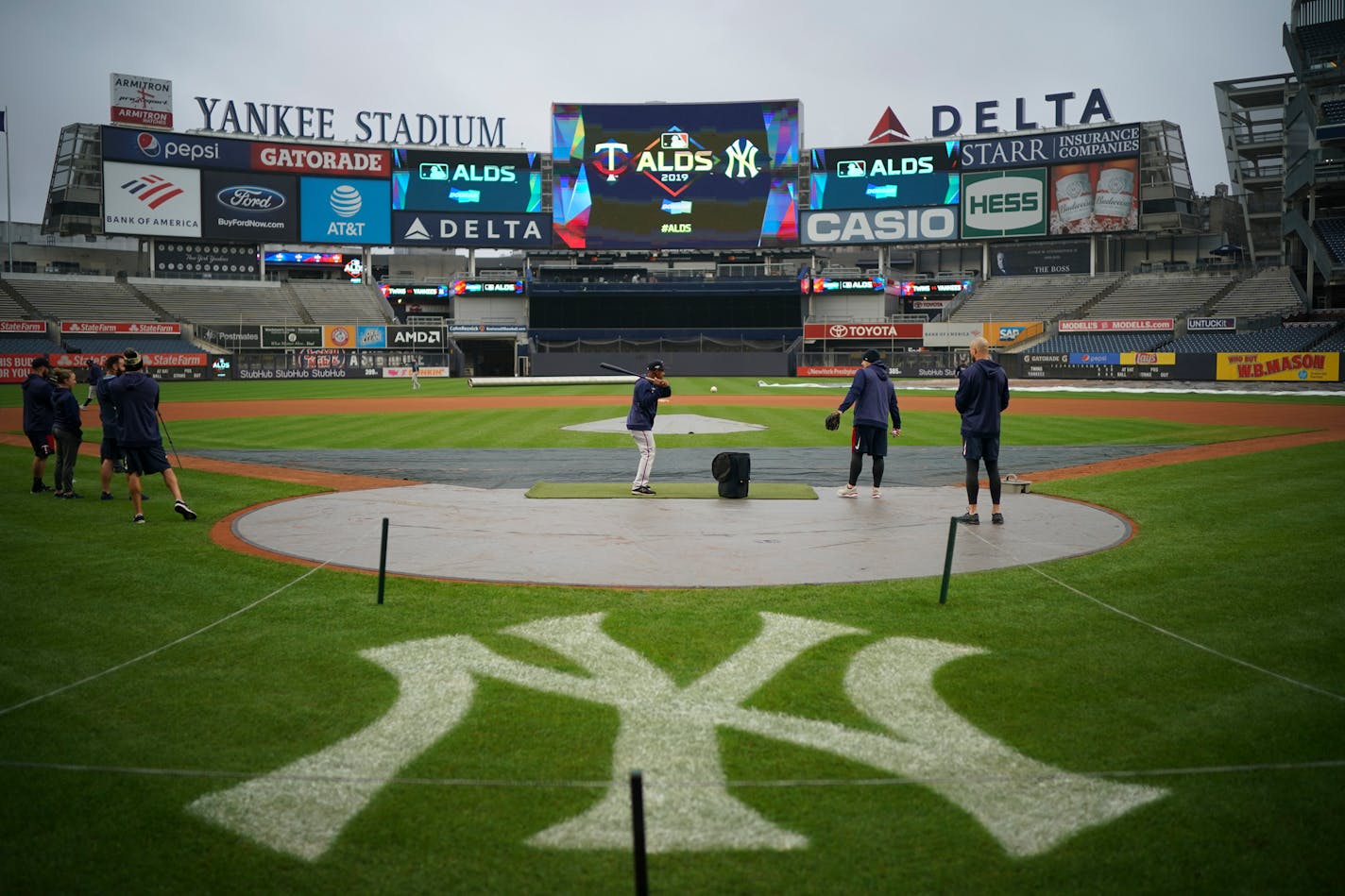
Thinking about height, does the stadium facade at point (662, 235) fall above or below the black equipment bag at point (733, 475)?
above

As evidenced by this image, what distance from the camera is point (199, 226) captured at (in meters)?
72.5

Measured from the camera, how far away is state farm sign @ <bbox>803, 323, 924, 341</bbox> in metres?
72.1

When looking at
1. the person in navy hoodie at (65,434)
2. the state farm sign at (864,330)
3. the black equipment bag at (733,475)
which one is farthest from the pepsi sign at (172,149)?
the black equipment bag at (733,475)

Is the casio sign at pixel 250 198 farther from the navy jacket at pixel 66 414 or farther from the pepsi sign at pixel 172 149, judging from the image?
the navy jacket at pixel 66 414

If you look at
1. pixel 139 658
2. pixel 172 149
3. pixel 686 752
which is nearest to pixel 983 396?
pixel 686 752

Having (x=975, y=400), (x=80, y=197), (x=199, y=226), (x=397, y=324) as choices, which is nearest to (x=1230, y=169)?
(x=397, y=324)

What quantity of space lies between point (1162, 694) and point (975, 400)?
6.37 meters

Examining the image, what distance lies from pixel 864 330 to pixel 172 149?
53433 mm

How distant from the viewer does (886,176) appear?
74.4 m

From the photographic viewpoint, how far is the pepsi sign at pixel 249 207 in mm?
72438

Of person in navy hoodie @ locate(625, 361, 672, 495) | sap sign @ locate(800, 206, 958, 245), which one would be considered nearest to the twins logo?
sap sign @ locate(800, 206, 958, 245)

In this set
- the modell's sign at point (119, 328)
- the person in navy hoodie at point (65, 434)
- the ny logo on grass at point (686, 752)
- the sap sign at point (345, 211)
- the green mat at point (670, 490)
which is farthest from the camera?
the sap sign at point (345, 211)

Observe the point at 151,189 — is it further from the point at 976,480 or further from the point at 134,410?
the point at 976,480

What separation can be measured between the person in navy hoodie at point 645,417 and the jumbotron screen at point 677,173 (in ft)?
207
